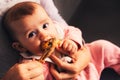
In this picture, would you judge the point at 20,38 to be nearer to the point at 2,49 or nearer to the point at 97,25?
the point at 2,49

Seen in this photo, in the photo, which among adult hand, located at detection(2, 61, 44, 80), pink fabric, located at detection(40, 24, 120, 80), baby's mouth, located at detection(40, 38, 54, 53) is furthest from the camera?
pink fabric, located at detection(40, 24, 120, 80)

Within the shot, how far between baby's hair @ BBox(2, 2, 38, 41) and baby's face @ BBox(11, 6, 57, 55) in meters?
0.01

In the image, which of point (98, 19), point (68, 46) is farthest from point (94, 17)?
point (68, 46)

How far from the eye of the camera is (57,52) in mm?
1016

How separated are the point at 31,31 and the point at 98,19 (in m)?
0.47

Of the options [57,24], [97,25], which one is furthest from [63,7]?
[57,24]

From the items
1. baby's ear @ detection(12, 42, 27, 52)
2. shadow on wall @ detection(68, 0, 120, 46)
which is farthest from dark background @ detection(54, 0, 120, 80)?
baby's ear @ detection(12, 42, 27, 52)

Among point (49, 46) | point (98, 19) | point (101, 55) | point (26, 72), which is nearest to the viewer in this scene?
point (26, 72)

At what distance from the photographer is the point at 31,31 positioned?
0.98 metres

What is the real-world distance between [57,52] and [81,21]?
0.40m

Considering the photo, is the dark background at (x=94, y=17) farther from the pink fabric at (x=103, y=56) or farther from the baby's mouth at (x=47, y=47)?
the baby's mouth at (x=47, y=47)

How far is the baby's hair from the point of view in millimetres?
981

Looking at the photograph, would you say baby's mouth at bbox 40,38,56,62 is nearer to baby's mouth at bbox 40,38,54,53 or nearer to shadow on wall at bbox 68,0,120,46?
baby's mouth at bbox 40,38,54,53

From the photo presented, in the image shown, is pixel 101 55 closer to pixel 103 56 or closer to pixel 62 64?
pixel 103 56
